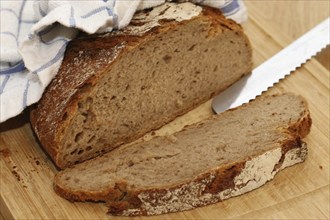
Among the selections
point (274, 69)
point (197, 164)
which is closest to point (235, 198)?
point (197, 164)

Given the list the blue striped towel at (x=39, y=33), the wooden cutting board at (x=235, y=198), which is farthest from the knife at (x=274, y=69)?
the blue striped towel at (x=39, y=33)

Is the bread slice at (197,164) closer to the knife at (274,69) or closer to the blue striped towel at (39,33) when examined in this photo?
the knife at (274,69)

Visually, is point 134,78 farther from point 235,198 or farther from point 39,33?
point 235,198

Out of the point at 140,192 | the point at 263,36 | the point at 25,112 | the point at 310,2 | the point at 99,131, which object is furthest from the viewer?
the point at 310,2

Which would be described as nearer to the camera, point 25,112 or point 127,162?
point 127,162

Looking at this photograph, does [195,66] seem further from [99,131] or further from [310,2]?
[310,2]

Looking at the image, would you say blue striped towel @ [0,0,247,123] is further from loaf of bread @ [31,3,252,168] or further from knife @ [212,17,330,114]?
knife @ [212,17,330,114]

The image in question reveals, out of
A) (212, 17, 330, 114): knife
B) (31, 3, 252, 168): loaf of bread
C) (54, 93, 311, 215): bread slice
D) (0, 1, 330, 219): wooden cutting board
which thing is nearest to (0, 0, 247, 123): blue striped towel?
(31, 3, 252, 168): loaf of bread

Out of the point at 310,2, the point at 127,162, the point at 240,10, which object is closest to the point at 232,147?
the point at 127,162
